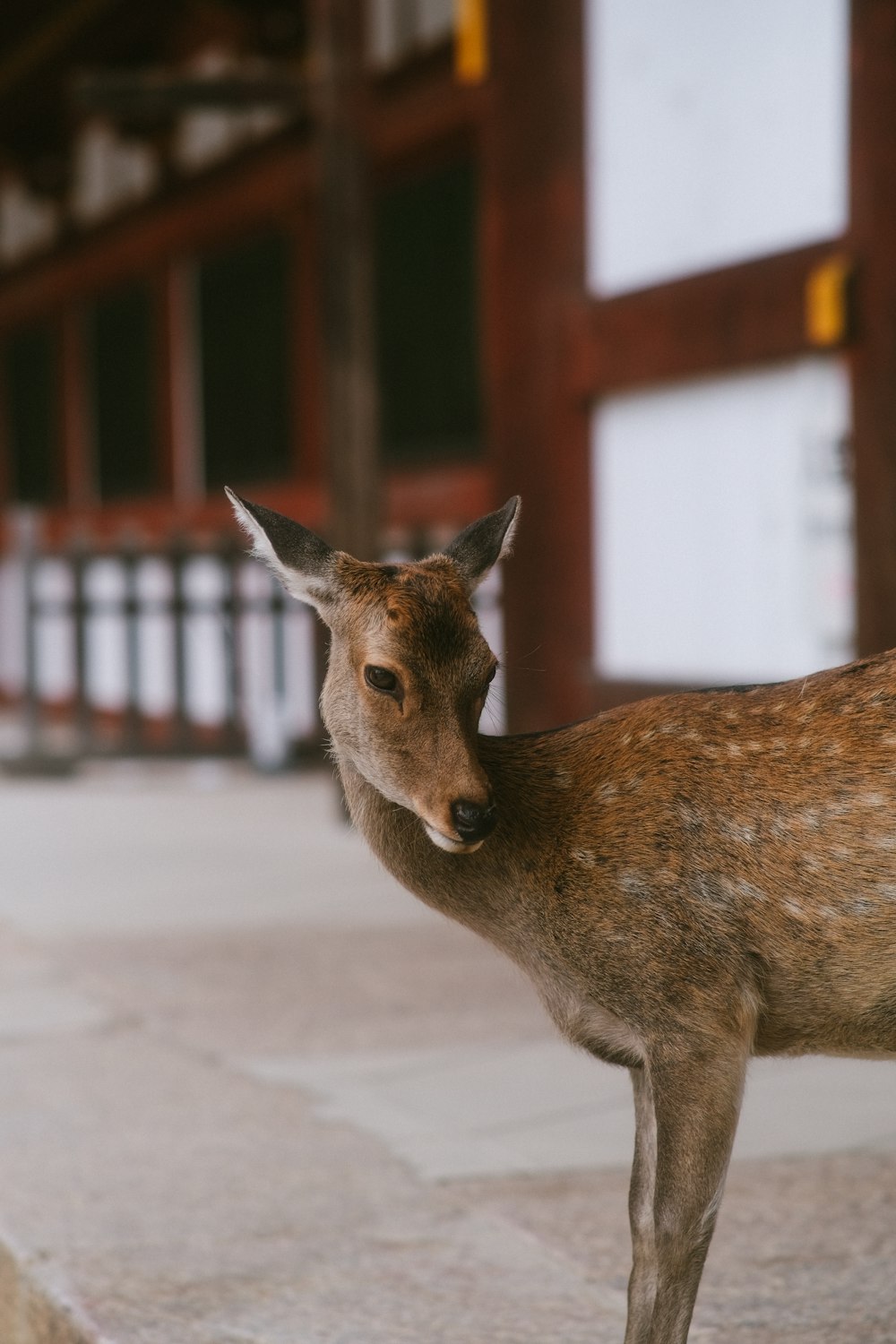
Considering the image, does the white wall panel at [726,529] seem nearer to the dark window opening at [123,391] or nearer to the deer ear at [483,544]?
the deer ear at [483,544]

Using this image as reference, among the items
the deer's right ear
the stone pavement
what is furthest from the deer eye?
the stone pavement

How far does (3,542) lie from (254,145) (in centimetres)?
773

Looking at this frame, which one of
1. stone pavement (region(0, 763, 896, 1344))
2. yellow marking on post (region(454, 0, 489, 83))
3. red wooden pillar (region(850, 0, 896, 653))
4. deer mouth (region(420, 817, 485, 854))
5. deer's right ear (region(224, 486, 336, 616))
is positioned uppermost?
yellow marking on post (region(454, 0, 489, 83))

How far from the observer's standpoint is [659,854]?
3.66 metres

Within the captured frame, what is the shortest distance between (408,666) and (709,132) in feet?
23.7

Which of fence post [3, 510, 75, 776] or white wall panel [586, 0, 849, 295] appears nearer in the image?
white wall panel [586, 0, 849, 295]

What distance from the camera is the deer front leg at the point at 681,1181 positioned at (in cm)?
352

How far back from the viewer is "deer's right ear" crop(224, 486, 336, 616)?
3.86 m

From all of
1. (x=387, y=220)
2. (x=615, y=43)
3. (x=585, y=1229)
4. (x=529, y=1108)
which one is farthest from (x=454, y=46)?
(x=585, y=1229)

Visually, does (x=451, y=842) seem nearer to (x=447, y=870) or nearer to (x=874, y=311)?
(x=447, y=870)

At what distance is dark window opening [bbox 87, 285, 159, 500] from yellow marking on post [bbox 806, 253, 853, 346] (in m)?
11.2

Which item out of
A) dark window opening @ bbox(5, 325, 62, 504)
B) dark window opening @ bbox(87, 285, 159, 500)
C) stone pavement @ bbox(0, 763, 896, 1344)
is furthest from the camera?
dark window opening @ bbox(5, 325, 62, 504)

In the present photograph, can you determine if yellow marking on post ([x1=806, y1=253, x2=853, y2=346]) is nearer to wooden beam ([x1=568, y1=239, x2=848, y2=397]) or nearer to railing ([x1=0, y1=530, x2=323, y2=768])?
wooden beam ([x1=568, y1=239, x2=848, y2=397])

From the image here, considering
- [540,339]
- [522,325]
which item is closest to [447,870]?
[540,339]
